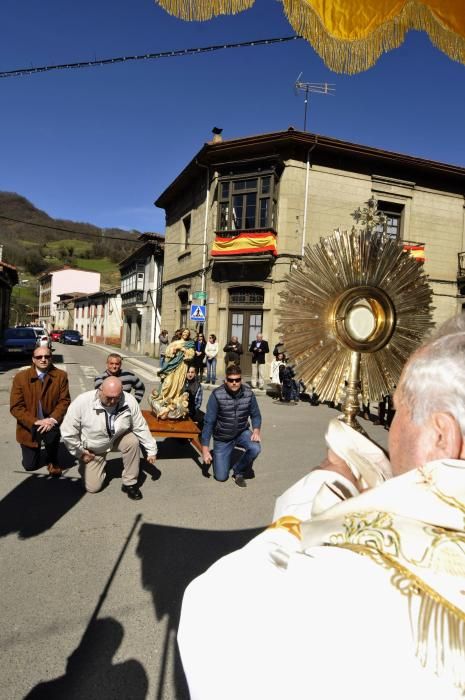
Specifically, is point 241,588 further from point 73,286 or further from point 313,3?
point 73,286

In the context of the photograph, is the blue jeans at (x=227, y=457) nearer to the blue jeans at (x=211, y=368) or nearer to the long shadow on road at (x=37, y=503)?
the long shadow on road at (x=37, y=503)

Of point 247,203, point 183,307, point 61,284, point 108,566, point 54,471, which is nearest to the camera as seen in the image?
point 108,566

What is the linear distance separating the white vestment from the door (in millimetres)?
15867

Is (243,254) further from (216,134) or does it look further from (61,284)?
(61,284)

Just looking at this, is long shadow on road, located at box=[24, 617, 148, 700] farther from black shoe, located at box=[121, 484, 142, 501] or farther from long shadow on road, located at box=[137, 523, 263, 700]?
black shoe, located at box=[121, 484, 142, 501]

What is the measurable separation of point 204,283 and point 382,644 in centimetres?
1785

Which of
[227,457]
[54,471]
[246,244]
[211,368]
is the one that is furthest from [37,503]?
[246,244]

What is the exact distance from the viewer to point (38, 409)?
5043mm

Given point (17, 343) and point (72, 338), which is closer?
point (17, 343)

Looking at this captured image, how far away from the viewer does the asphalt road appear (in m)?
2.21

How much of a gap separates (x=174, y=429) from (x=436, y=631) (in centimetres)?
542

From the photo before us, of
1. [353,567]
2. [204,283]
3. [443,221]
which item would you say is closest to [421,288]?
[353,567]

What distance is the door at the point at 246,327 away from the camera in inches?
657

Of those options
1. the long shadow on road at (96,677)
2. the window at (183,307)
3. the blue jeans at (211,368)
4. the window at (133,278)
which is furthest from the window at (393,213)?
the window at (133,278)
